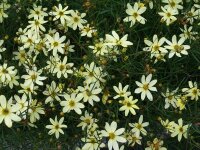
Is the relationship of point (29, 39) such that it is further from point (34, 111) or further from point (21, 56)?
point (34, 111)

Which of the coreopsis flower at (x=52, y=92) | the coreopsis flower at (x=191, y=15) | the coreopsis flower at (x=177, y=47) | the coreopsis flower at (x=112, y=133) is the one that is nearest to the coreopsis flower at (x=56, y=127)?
the coreopsis flower at (x=52, y=92)

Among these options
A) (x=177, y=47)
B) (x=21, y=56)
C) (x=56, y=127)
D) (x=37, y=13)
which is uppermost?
(x=37, y=13)

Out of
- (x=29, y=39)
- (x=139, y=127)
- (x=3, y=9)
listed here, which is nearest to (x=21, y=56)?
(x=29, y=39)

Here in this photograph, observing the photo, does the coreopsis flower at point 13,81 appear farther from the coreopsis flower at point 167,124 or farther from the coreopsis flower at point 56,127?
the coreopsis flower at point 167,124

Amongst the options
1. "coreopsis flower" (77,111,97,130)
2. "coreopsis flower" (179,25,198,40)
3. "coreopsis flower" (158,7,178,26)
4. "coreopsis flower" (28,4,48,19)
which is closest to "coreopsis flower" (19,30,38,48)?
"coreopsis flower" (28,4,48,19)

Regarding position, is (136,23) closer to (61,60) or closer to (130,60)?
(130,60)

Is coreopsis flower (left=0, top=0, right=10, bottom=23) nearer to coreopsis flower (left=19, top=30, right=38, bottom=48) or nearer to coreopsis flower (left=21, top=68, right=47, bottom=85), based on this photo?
coreopsis flower (left=19, top=30, right=38, bottom=48)
